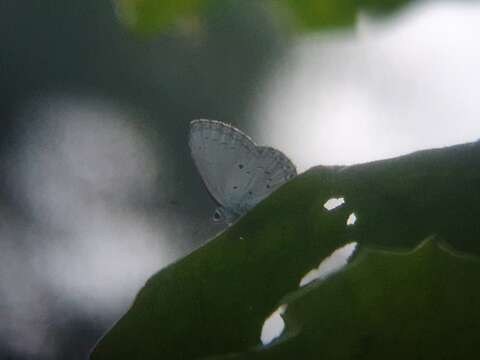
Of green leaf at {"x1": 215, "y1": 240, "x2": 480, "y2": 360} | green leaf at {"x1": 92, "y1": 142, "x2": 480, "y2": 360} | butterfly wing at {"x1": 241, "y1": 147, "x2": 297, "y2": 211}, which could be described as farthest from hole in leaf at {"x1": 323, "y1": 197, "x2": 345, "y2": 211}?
butterfly wing at {"x1": 241, "y1": 147, "x2": 297, "y2": 211}

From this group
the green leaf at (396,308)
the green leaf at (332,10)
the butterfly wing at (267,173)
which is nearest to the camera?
the green leaf at (396,308)

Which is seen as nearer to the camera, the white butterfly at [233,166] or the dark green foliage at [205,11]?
the dark green foliage at [205,11]

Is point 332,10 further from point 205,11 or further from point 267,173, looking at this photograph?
point 267,173

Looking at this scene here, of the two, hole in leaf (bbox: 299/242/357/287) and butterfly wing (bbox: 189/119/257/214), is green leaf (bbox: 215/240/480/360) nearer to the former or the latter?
hole in leaf (bbox: 299/242/357/287)

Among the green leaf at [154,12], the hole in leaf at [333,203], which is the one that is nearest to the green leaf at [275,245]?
the hole in leaf at [333,203]

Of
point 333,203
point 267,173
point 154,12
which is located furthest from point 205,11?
point 267,173

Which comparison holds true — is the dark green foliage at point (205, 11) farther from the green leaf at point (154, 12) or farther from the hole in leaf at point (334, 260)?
the hole in leaf at point (334, 260)
